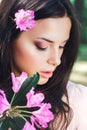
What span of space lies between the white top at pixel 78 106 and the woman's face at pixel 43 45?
1.21 feet

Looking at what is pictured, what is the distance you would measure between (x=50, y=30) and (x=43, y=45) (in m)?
0.06

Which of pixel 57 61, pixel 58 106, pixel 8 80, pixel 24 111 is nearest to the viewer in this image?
pixel 24 111

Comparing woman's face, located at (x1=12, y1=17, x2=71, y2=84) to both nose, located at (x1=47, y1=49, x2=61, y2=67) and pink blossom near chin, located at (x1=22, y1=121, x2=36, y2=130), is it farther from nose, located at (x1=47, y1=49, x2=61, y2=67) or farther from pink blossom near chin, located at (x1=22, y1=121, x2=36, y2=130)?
pink blossom near chin, located at (x1=22, y1=121, x2=36, y2=130)

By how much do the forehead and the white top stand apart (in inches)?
17.3

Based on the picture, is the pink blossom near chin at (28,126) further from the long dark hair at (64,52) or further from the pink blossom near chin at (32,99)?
the long dark hair at (64,52)

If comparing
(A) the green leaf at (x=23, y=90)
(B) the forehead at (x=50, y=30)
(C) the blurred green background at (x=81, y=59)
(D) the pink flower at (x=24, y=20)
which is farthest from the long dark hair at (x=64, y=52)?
(C) the blurred green background at (x=81, y=59)

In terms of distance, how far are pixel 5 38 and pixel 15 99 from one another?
26.1 inches

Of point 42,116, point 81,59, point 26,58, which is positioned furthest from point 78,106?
point 81,59

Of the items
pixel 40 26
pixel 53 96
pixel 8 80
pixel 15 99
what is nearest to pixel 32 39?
pixel 40 26

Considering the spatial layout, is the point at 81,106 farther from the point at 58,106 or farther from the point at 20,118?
the point at 20,118

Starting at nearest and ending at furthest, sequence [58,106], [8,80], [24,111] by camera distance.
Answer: [24,111]
[8,80]
[58,106]

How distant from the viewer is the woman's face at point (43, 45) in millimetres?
1575

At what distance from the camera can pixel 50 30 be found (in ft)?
5.22

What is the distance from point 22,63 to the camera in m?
1.65
